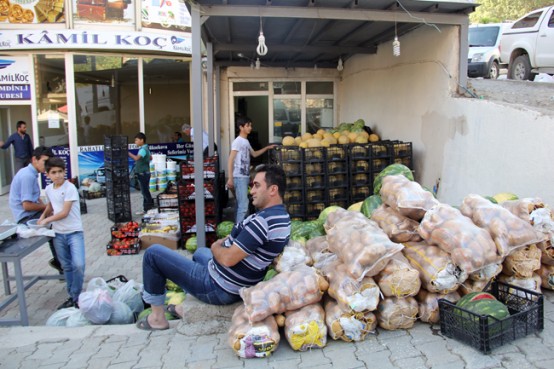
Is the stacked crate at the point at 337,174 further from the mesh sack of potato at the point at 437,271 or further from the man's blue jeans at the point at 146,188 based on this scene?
the mesh sack of potato at the point at 437,271

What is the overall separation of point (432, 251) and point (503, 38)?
11292 mm

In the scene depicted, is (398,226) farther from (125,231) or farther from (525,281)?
(125,231)

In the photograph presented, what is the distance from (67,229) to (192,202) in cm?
251

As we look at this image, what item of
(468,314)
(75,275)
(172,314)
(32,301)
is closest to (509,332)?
(468,314)

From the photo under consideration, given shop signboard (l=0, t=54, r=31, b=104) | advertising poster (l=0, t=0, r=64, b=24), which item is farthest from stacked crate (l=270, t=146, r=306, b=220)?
shop signboard (l=0, t=54, r=31, b=104)

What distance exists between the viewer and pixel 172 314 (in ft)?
14.8

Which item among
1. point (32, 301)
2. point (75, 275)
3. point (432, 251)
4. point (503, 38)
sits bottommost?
point (32, 301)

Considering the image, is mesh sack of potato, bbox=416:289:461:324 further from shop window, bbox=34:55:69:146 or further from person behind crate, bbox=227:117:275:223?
shop window, bbox=34:55:69:146

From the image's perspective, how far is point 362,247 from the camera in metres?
3.42

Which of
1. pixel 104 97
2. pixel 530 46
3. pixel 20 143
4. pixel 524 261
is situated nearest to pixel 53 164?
pixel 524 261

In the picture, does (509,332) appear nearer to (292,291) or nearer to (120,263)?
(292,291)

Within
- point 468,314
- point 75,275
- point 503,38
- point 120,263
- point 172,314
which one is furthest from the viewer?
point 503,38

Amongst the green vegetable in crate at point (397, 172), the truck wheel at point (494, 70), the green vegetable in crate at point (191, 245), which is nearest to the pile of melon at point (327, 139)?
the green vegetable in crate at point (397, 172)

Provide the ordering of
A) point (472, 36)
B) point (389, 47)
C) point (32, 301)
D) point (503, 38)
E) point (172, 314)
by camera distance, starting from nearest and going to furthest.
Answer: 1. point (172, 314)
2. point (32, 301)
3. point (389, 47)
4. point (503, 38)
5. point (472, 36)
